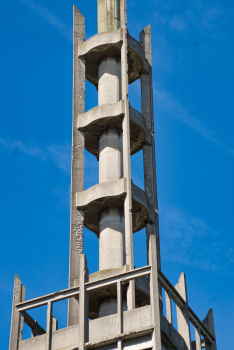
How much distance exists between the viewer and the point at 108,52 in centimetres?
4366

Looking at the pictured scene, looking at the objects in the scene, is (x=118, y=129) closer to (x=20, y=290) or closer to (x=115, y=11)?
(x=115, y=11)

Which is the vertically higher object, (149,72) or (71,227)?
(149,72)

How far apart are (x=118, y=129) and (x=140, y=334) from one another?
41.1 feet

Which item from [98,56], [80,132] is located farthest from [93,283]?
[98,56]

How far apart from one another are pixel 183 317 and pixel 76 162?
926 cm

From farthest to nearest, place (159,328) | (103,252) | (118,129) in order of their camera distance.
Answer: (118,129), (103,252), (159,328)

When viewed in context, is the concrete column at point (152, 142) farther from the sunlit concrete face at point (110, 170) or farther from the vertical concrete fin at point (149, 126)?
the sunlit concrete face at point (110, 170)

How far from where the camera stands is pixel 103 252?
38281 mm

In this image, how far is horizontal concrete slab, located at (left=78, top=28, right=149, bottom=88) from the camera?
43156 millimetres

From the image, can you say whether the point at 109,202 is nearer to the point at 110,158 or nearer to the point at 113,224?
the point at 113,224

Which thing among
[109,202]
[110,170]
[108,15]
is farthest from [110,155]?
[108,15]

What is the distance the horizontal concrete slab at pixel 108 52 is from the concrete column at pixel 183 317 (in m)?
12.7

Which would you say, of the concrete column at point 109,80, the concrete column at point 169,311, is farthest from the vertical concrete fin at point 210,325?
the concrete column at point 109,80

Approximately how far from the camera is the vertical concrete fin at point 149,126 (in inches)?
1622
